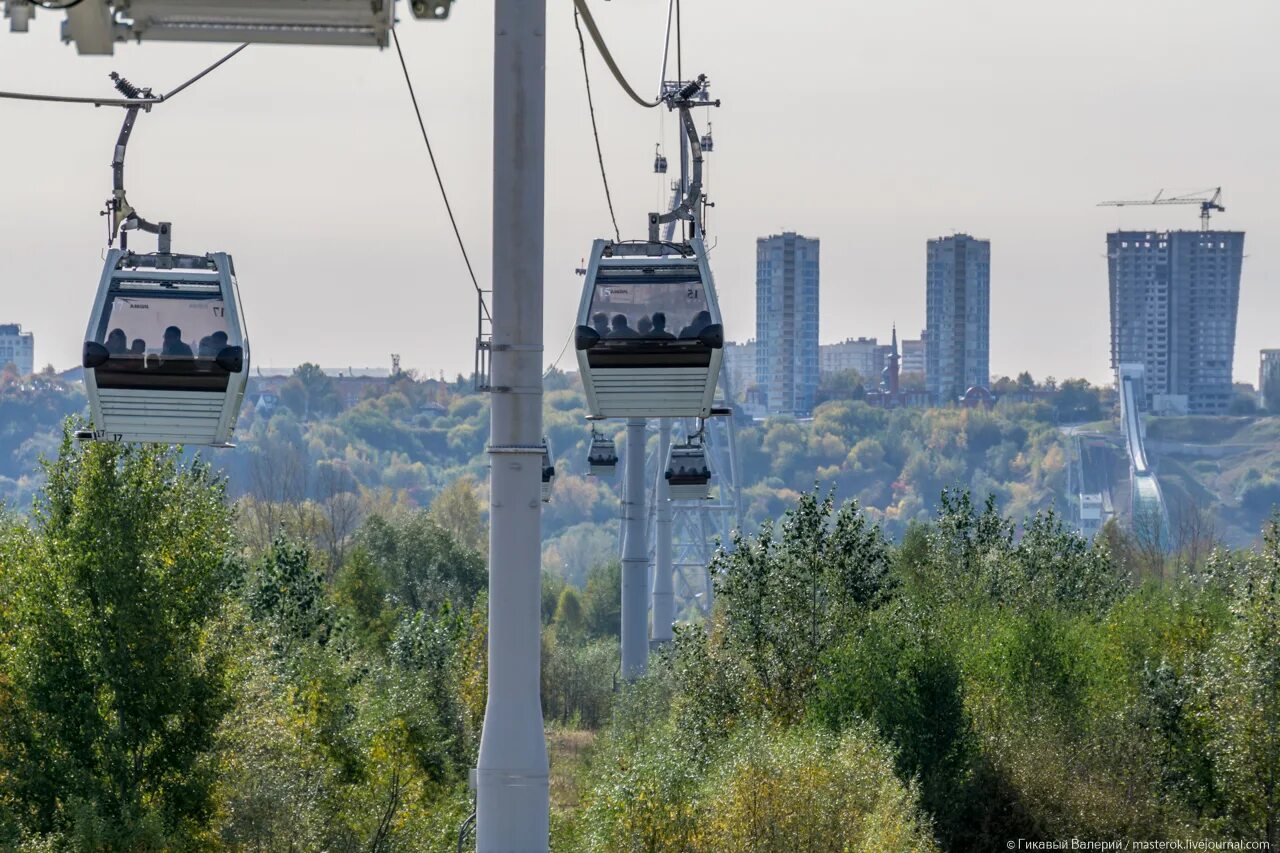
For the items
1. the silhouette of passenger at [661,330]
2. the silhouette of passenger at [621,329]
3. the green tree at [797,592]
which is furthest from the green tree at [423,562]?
the silhouette of passenger at [661,330]

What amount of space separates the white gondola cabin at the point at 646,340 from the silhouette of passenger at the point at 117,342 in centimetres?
290

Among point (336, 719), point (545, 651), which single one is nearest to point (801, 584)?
point (336, 719)

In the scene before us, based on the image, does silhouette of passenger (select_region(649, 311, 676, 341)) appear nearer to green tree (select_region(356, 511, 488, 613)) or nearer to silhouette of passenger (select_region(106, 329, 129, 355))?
silhouette of passenger (select_region(106, 329, 129, 355))

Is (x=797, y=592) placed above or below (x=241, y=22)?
below

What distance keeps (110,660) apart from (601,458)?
14496 millimetres

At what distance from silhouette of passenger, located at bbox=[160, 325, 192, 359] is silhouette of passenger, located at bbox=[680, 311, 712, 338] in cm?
309

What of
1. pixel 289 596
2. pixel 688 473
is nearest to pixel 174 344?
pixel 688 473

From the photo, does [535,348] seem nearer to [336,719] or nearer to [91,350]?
[91,350]

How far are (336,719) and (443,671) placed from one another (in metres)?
10.2

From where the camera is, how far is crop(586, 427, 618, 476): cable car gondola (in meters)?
43.6

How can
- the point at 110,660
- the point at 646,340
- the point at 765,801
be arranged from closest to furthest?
the point at 646,340 → the point at 765,801 → the point at 110,660

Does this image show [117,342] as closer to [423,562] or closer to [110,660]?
[110,660]

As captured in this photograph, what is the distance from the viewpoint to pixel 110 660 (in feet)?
105

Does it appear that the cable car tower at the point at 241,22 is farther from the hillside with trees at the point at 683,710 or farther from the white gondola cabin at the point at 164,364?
the hillside with trees at the point at 683,710
